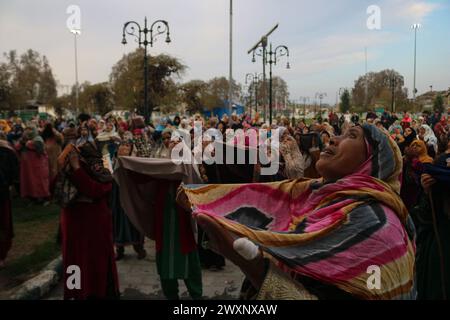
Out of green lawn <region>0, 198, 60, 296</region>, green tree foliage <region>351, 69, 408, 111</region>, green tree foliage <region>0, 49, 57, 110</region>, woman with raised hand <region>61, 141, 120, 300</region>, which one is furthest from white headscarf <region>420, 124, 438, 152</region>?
green tree foliage <region>0, 49, 57, 110</region>

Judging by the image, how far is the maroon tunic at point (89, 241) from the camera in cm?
427

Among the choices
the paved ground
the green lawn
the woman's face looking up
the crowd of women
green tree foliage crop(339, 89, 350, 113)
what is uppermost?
green tree foliage crop(339, 89, 350, 113)

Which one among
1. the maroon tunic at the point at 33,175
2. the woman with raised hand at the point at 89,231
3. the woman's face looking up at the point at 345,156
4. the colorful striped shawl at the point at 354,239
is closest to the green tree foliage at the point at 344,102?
the maroon tunic at the point at 33,175

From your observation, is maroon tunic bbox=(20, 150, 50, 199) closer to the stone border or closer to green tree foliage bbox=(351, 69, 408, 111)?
the stone border

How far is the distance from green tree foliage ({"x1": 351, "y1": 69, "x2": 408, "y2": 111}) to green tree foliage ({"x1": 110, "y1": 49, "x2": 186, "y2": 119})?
88.7ft

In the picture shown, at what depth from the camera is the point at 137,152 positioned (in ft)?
20.4

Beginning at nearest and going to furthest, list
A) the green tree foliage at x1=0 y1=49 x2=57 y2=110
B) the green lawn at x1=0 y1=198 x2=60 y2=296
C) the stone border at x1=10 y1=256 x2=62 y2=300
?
the stone border at x1=10 y1=256 x2=62 y2=300, the green lawn at x1=0 y1=198 x2=60 y2=296, the green tree foliage at x1=0 y1=49 x2=57 y2=110

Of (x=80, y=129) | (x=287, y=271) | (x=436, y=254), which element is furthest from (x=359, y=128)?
(x=80, y=129)

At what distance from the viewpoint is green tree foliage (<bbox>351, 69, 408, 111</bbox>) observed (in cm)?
4988

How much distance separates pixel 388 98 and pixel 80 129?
5020 cm

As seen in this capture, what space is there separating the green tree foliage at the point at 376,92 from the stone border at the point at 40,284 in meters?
46.8

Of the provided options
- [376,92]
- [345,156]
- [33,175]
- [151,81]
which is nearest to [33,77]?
[151,81]

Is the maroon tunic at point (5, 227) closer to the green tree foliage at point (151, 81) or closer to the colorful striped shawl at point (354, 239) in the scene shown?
the colorful striped shawl at point (354, 239)
